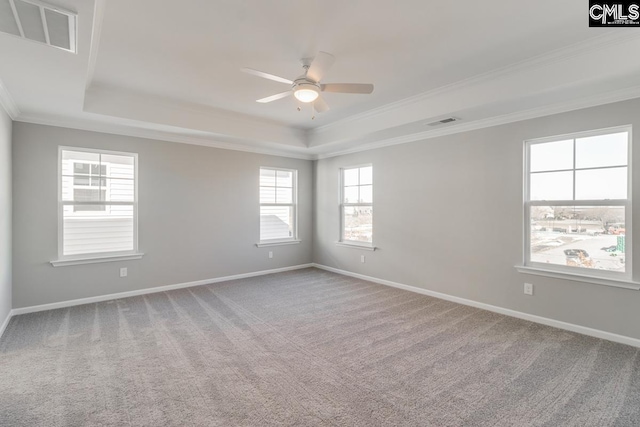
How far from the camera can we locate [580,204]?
332 cm

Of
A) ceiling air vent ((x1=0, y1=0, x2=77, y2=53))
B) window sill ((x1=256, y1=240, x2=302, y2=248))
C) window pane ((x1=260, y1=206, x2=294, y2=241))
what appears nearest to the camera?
ceiling air vent ((x1=0, y1=0, x2=77, y2=53))

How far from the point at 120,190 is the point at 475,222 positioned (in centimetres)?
504

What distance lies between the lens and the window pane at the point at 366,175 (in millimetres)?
5594

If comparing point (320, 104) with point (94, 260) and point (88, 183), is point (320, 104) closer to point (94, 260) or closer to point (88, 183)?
point (88, 183)

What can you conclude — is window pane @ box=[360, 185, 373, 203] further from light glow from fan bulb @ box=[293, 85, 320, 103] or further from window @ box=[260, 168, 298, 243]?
light glow from fan bulb @ box=[293, 85, 320, 103]

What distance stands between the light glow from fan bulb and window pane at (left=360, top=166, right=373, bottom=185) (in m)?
2.77

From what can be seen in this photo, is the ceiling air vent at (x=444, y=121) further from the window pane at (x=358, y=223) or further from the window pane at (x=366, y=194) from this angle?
the window pane at (x=358, y=223)

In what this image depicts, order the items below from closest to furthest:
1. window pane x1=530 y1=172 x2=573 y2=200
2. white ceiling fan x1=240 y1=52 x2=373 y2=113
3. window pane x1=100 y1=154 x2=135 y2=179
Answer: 1. white ceiling fan x1=240 y1=52 x2=373 y2=113
2. window pane x1=530 y1=172 x2=573 y2=200
3. window pane x1=100 y1=154 x2=135 y2=179

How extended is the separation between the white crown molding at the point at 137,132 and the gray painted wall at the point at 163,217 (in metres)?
0.07

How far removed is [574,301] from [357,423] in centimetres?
288

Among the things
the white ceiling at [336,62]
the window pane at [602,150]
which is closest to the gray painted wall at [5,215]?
the white ceiling at [336,62]

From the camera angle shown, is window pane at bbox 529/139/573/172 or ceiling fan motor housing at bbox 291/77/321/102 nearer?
ceiling fan motor housing at bbox 291/77/321/102

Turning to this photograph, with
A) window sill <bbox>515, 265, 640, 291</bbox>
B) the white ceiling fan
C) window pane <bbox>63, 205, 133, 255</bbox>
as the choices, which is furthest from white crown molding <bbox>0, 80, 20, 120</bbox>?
window sill <bbox>515, 265, 640, 291</bbox>

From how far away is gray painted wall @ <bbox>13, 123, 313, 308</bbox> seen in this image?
383cm
